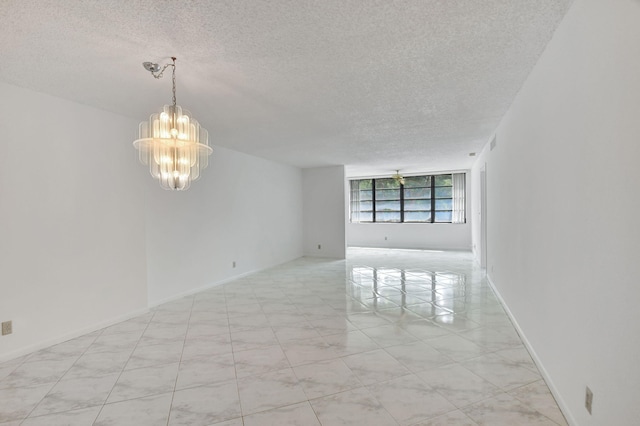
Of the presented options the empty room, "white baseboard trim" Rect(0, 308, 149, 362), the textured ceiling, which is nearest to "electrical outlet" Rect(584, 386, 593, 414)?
the empty room

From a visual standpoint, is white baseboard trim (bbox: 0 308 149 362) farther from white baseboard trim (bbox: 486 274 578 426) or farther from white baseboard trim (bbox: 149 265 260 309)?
white baseboard trim (bbox: 486 274 578 426)

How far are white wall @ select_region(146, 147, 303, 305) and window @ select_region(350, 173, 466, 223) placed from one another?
3.25 m

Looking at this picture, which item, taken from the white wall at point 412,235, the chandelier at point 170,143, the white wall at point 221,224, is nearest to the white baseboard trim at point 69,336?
the white wall at point 221,224

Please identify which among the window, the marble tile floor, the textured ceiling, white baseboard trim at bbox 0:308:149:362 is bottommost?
the marble tile floor

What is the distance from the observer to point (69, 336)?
3178 mm

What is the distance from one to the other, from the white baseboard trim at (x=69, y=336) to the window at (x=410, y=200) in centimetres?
781

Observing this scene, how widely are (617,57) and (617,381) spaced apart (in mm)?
1364

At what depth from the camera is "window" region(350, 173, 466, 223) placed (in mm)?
9547

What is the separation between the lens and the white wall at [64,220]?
9.16ft

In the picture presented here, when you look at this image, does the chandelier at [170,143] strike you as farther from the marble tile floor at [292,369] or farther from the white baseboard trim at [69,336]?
the white baseboard trim at [69,336]

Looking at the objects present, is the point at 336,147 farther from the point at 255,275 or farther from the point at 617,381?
the point at 617,381

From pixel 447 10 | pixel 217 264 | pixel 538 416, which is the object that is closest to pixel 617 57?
pixel 447 10

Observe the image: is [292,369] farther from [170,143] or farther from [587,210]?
[587,210]

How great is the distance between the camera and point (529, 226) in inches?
103
